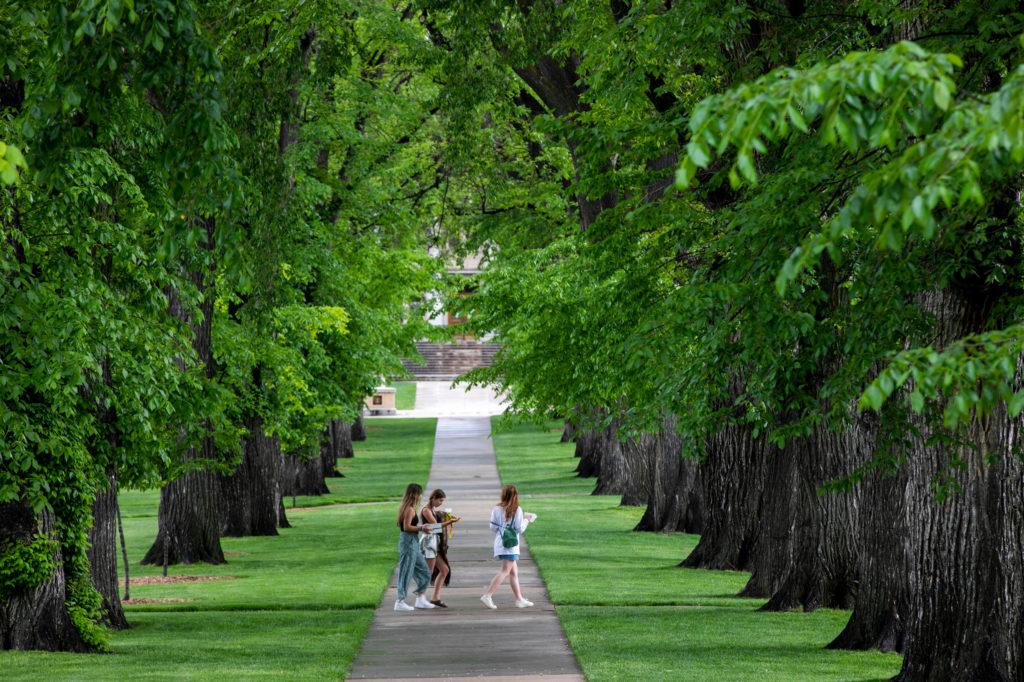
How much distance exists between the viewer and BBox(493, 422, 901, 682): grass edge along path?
13.3m

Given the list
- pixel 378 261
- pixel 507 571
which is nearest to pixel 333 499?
pixel 378 261

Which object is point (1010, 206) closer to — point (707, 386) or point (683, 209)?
point (707, 386)

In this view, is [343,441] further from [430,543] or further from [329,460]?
[430,543]

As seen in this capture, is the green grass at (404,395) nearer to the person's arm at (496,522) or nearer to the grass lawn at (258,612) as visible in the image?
the grass lawn at (258,612)

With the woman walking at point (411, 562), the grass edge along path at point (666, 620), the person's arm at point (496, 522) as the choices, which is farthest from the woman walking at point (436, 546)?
the grass edge along path at point (666, 620)

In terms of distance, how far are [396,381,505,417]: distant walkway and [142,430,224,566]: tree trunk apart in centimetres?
4973

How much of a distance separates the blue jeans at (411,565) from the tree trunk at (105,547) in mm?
3281

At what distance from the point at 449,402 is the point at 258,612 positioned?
64204 millimetres

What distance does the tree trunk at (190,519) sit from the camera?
79.2 ft

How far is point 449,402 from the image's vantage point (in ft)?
273

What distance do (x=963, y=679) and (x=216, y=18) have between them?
8.71 meters

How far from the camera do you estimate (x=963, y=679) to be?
10492 millimetres

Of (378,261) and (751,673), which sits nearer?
(751,673)

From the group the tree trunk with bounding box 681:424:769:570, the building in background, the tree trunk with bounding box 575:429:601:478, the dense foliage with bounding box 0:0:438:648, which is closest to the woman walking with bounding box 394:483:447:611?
the dense foliage with bounding box 0:0:438:648
